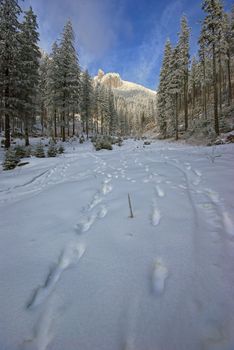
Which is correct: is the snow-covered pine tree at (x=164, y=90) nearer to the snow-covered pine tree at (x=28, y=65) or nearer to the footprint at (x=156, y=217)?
the snow-covered pine tree at (x=28, y=65)

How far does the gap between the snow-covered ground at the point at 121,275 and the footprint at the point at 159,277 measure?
11mm

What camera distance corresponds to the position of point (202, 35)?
1844 cm

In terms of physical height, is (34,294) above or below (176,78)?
below

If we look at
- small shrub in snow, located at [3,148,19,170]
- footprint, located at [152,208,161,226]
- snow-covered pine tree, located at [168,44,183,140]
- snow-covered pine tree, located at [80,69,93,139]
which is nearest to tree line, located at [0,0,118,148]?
small shrub in snow, located at [3,148,19,170]

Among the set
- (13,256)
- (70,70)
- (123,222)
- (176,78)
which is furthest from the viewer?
(176,78)

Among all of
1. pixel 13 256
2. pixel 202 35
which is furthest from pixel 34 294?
pixel 202 35

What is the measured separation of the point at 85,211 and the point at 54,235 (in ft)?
3.29

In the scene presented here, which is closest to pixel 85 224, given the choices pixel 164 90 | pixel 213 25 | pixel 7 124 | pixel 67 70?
pixel 7 124

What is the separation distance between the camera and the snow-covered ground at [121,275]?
1.49 meters

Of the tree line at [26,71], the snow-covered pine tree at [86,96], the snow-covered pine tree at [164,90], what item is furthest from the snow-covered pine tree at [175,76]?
the snow-covered pine tree at [86,96]

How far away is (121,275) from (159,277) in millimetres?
397

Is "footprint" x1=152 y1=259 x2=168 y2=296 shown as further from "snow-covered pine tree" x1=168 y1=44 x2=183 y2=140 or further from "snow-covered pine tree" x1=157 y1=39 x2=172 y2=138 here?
"snow-covered pine tree" x1=157 y1=39 x2=172 y2=138

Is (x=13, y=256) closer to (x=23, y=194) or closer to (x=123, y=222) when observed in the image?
(x=123, y=222)

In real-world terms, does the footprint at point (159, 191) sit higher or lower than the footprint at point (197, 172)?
lower
